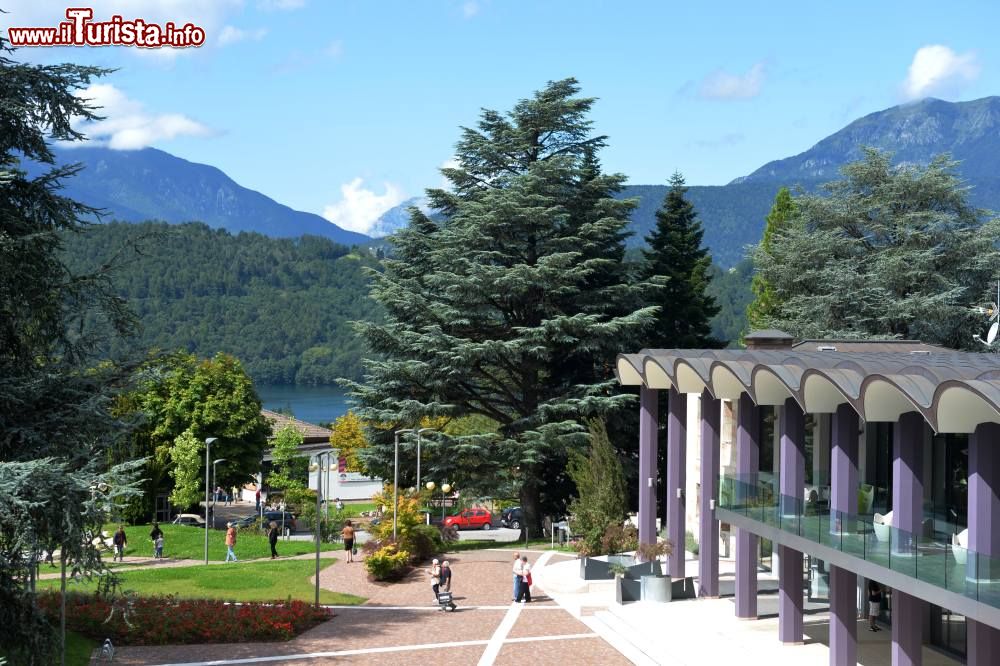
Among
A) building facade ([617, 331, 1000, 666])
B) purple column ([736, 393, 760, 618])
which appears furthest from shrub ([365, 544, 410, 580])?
purple column ([736, 393, 760, 618])

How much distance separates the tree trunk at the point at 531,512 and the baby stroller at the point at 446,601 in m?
17.2

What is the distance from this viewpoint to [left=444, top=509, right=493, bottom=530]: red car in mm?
69188

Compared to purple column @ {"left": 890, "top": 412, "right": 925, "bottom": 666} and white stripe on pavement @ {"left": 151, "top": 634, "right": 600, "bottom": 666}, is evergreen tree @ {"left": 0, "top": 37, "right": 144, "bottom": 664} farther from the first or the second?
purple column @ {"left": 890, "top": 412, "right": 925, "bottom": 666}

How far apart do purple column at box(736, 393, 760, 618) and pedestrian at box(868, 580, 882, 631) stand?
9.30ft

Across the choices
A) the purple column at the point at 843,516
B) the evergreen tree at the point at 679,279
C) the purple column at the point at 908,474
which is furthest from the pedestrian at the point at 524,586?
the evergreen tree at the point at 679,279

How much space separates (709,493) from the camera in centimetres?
3359

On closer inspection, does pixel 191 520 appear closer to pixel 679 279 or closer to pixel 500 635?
pixel 679 279

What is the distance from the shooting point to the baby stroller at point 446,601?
33031mm

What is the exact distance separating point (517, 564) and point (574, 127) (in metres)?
24.1

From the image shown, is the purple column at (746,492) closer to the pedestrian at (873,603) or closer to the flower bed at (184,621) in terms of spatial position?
the pedestrian at (873,603)

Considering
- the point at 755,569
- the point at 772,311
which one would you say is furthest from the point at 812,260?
the point at 755,569

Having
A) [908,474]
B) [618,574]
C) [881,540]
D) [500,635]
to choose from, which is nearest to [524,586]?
[618,574]

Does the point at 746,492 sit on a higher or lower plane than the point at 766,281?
lower

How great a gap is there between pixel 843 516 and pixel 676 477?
11398 millimetres
